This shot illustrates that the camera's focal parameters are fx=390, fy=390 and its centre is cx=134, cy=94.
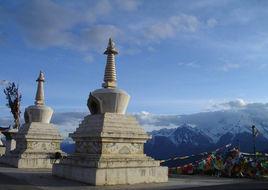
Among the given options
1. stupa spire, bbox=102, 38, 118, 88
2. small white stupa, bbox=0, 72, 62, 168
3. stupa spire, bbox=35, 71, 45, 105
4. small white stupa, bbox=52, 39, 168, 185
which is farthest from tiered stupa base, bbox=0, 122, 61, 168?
stupa spire, bbox=102, 38, 118, 88

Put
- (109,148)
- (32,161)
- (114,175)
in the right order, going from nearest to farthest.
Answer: (114,175)
(109,148)
(32,161)

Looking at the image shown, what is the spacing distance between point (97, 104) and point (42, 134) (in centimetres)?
1079

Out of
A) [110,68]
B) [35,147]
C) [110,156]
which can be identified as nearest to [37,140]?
[35,147]

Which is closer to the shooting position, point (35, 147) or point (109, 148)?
point (109, 148)

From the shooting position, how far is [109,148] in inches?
739

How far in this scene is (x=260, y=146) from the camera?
653 feet

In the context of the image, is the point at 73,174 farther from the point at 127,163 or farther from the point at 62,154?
the point at 62,154

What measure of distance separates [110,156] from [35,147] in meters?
12.5

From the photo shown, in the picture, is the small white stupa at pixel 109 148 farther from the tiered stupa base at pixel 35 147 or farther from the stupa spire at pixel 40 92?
the stupa spire at pixel 40 92

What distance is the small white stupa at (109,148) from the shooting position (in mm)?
17703

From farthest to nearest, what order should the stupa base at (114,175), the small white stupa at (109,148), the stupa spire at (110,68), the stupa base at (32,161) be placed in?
the stupa base at (32,161), the stupa spire at (110,68), the small white stupa at (109,148), the stupa base at (114,175)

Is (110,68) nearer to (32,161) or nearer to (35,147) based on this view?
(32,161)

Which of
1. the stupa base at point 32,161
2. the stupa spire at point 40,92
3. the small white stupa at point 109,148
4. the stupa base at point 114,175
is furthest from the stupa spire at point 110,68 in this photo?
the stupa spire at point 40,92

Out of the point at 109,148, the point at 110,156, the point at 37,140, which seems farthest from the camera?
the point at 37,140
